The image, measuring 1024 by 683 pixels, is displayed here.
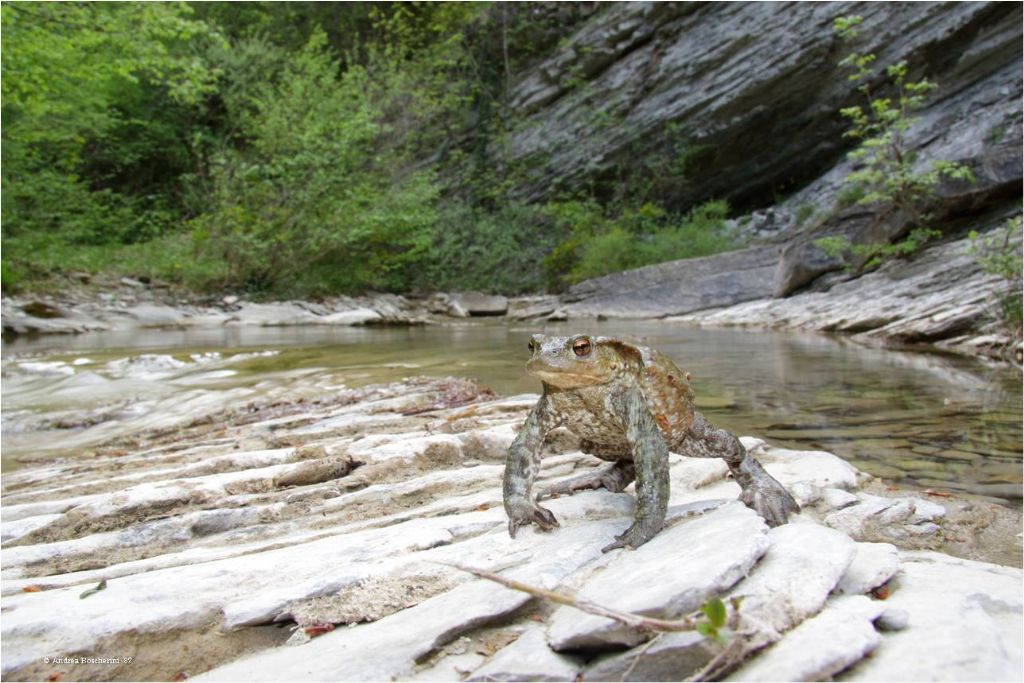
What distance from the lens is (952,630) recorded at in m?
1.69

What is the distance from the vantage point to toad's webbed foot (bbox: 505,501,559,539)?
257 centimetres

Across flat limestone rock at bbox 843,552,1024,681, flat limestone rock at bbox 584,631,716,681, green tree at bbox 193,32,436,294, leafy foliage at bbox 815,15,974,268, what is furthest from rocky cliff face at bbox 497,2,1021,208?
flat limestone rock at bbox 584,631,716,681

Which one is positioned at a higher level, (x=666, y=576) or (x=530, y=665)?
(x=666, y=576)

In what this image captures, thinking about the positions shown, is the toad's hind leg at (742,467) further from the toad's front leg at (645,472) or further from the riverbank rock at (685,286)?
the riverbank rock at (685,286)

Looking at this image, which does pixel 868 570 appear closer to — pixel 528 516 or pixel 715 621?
pixel 715 621

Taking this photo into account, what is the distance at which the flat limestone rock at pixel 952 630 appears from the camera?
1.53 metres

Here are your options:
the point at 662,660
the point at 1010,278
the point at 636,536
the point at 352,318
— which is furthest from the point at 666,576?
the point at 352,318

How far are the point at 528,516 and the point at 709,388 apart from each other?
521 centimetres

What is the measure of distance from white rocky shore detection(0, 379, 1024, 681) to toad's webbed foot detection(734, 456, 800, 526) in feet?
0.34

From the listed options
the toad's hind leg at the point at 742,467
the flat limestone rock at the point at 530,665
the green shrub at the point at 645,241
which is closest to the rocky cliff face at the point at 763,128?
the green shrub at the point at 645,241

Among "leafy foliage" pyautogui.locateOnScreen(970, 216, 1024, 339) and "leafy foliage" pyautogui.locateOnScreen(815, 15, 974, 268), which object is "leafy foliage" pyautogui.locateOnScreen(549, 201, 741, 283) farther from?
"leafy foliage" pyautogui.locateOnScreen(970, 216, 1024, 339)

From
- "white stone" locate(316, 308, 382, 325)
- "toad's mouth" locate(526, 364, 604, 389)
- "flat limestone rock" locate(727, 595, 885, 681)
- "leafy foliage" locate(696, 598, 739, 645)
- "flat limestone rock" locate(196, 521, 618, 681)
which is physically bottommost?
"flat limestone rock" locate(196, 521, 618, 681)

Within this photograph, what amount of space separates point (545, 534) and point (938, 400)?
17.3 ft

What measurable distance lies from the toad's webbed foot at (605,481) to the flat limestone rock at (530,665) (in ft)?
3.82
